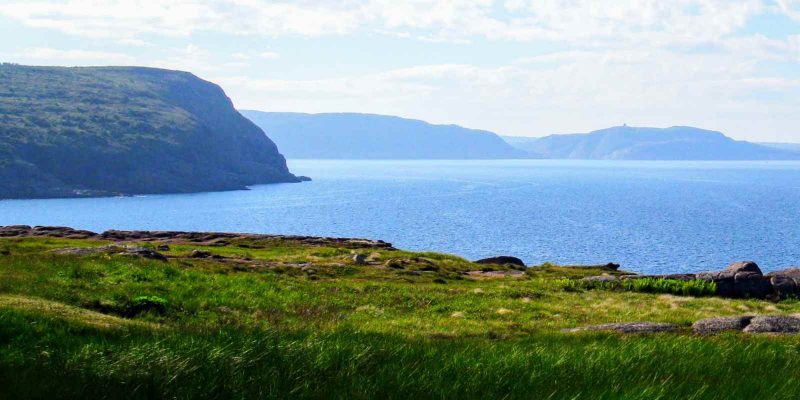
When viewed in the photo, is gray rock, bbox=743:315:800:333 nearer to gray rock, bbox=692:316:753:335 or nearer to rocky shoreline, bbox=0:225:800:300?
gray rock, bbox=692:316:753:335

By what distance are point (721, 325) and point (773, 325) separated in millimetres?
1567

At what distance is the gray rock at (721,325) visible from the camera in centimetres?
2161

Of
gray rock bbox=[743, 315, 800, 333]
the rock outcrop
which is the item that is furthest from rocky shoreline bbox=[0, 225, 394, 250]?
gray rock bbox=[743, 315, 800, 333]

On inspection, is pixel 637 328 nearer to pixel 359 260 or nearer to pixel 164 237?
pixel 359 260

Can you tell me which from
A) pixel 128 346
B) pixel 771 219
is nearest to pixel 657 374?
pixel 128 346

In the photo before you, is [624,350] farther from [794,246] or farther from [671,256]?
[794,246]

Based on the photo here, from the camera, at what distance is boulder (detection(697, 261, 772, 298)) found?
42.1 metres

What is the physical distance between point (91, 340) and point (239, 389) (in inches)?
177

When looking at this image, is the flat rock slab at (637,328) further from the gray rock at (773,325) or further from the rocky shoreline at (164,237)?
the rocky shoreline at (164,237)

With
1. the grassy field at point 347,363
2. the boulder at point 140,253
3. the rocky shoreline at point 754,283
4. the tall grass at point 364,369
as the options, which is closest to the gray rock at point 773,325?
the grassy field at point 347,363

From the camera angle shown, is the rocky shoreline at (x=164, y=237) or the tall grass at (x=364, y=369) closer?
the tall grass at (x=364, y=369)

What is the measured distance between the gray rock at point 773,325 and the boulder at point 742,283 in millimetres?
20640

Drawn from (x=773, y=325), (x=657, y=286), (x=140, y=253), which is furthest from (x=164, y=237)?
(x=773, y=325)

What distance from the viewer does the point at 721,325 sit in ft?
72.5
